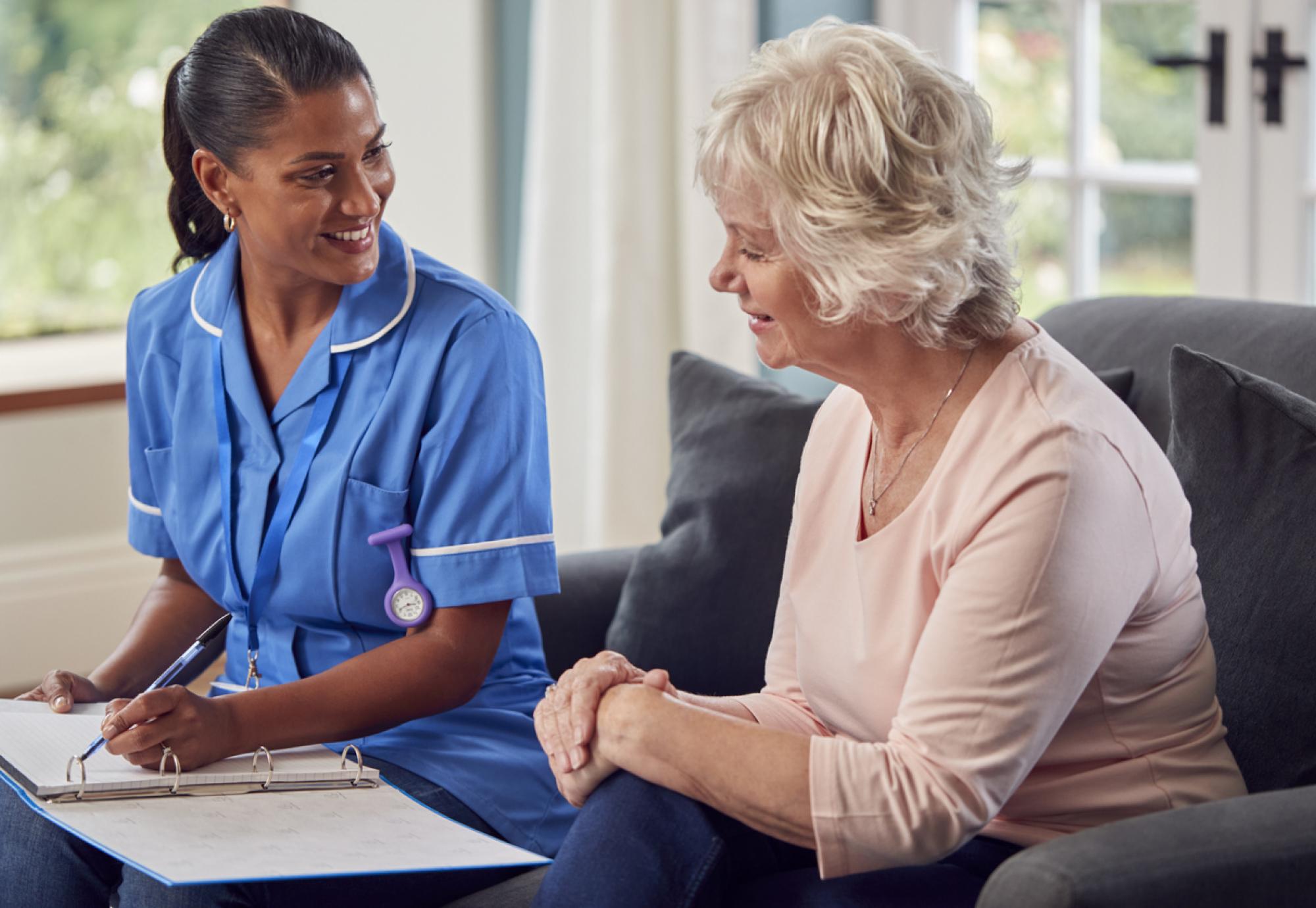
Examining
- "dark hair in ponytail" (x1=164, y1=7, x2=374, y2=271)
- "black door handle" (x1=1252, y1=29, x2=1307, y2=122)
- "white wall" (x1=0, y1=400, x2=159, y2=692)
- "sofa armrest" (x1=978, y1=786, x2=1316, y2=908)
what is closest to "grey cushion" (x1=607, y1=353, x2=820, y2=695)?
"dark hair in ponytail" (x1=164, y1=7, x2=374, y2=271)

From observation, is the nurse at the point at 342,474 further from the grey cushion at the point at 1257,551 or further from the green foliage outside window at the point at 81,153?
the green foliage outside window at the point at 81,153

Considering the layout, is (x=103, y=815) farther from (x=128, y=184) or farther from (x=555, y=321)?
(x=128, y=184)

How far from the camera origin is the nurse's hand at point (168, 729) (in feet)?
4.29

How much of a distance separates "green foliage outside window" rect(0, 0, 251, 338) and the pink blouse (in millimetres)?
2886

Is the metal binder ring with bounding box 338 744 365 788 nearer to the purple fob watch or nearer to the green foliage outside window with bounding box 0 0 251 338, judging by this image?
the purple fob watch

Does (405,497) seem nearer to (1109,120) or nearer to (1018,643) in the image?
(1018,643)

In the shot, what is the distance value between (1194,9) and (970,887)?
212cm

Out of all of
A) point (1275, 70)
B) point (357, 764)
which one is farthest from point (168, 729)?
point (1275, 70)

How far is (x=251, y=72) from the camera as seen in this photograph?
1.47 metres

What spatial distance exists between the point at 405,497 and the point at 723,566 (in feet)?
1.49

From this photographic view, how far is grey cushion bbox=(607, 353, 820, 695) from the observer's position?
1787mm

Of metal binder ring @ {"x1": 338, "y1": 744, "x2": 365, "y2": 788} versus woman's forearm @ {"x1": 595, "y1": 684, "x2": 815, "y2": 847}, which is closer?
woman's forearm @ {"x1": 595, "y1": 684, "x2": 815, "y2": 847}

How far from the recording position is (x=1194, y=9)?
2.82 m

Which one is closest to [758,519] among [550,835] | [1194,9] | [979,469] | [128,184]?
[550,835]
